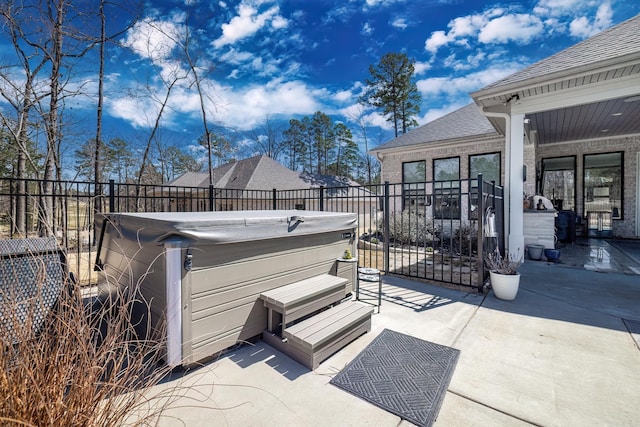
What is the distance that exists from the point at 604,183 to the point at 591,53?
6583mm

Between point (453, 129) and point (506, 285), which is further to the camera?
point (453, 129)

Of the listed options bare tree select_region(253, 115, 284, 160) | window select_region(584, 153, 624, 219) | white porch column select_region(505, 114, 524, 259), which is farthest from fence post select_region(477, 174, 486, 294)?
bare tree select_region(253, 115, 284, 160)

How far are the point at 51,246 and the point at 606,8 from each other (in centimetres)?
1180

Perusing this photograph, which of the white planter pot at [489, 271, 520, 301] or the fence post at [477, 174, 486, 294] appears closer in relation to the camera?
the white planter pot at [489, 271, 520, 301]

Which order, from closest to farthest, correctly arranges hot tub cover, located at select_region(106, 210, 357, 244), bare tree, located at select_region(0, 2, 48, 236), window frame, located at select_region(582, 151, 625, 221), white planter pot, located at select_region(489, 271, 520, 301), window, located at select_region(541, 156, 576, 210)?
1. hot tub cover, located at select_region(106, 210, 357, 244)
2. white planter pot, located at select_region(489, 271, 520, 301)
3. bare tree, located at select_region(0, 2, 48, 236)
4. window frame, located at select_region(582, 151, 625, 221)
5. window, located at select_region(541, 156, 576, 210)

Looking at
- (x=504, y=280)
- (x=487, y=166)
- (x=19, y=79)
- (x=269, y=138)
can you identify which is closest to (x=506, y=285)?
(x=504, y=280)

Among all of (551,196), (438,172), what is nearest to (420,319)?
(438,172)

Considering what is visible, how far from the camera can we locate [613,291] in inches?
158

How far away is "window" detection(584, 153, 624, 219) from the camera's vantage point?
8742 mm

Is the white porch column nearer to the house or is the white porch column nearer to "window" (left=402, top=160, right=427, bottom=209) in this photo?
the house

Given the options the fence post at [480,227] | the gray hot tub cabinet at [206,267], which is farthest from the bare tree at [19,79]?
the fence post at [480,227]

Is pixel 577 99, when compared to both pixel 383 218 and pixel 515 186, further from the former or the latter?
pixel 383 218

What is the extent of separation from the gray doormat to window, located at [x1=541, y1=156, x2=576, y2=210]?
976cm

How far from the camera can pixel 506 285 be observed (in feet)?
12.2
